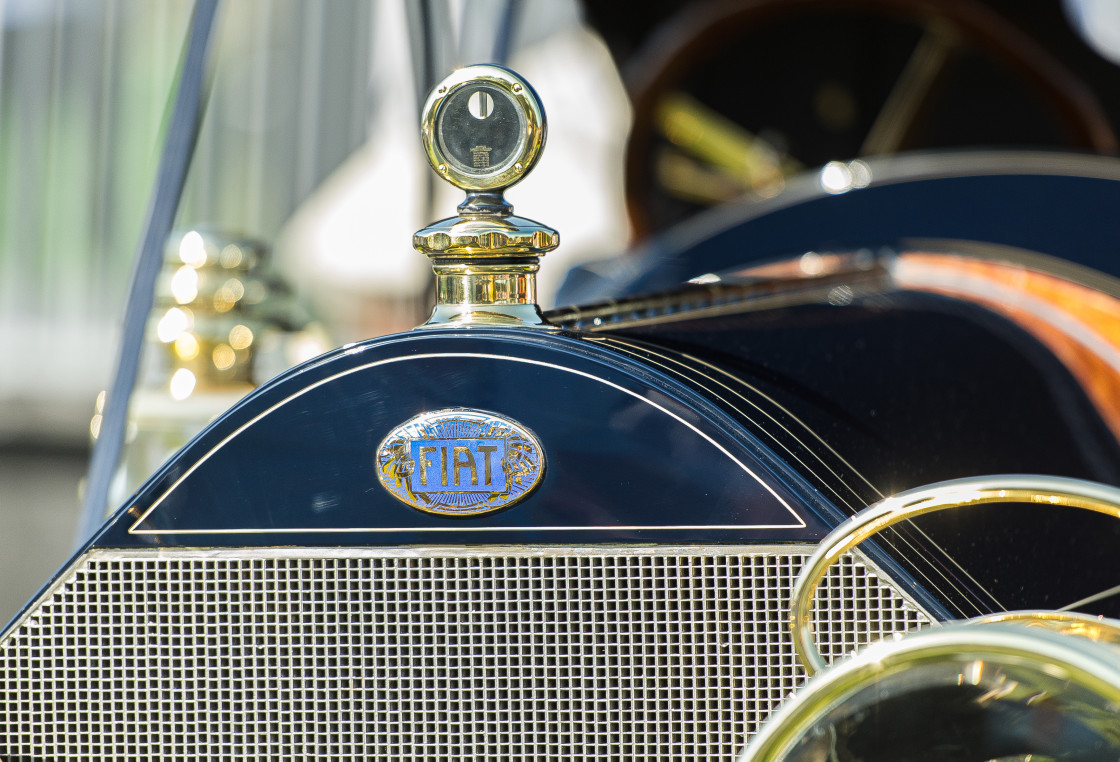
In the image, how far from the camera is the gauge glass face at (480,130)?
2.96 feet

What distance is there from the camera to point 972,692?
597 mm

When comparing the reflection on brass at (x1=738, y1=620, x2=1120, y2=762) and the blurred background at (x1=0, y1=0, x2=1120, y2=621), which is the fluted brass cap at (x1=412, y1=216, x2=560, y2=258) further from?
the blurred background at (x1=0, y1=0, x2=1120, y2=621)

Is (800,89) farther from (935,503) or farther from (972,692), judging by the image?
(972,692)

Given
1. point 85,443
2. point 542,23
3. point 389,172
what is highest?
point 542,23

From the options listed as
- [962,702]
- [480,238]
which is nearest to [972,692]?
[962,702]

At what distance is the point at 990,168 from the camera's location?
178 cm

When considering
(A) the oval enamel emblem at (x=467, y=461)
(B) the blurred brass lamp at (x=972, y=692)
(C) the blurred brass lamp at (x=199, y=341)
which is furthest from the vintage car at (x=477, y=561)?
(C) the blurred brass lamp at (x=199, y=341)

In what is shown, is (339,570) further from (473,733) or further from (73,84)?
(73,84)

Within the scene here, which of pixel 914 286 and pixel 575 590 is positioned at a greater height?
pixel 914 286

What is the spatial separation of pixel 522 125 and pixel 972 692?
53cm

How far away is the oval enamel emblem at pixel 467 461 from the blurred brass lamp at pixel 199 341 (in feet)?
3.52

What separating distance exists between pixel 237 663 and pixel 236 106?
5174mm

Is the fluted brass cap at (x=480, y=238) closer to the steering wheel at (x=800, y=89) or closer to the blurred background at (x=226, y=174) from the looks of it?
the steering wheel at (x=800, y=89)

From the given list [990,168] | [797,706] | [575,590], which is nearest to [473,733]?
[575,590]
